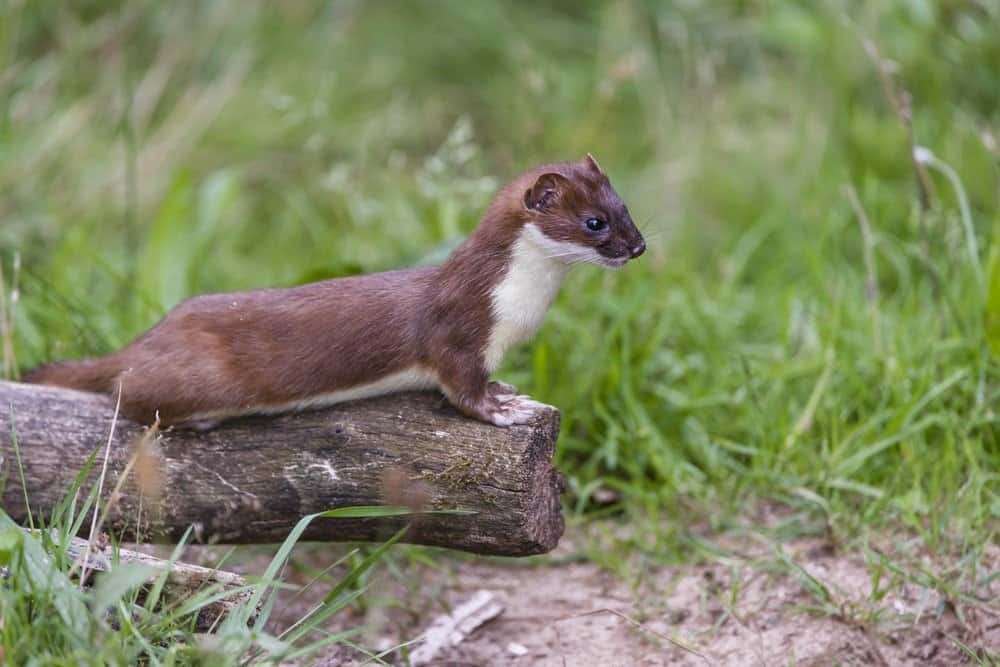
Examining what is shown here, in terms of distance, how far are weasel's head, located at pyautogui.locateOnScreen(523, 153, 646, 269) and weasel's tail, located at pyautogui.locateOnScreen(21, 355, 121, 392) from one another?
1.27 m

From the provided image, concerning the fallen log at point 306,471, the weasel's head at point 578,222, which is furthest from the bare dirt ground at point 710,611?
the weasel's head at point 578,222

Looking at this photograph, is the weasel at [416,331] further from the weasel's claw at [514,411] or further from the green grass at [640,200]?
the green grass at [640,200]

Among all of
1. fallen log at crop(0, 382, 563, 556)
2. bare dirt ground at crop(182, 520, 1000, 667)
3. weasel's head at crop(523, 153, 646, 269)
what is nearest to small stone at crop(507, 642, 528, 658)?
bare dirt ground at crop(182, 520, 1000, 667)

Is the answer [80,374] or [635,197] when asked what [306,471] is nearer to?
[80,374]

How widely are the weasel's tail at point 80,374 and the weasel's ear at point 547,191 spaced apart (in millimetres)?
1276

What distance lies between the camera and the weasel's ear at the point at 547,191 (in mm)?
3326

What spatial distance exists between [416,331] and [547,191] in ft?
1.72

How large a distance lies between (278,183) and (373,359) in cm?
409

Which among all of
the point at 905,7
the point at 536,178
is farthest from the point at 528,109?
the point at 536,178

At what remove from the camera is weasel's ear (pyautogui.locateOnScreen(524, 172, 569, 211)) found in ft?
10.9

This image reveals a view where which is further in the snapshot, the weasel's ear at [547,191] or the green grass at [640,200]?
the green grass at [640,200]

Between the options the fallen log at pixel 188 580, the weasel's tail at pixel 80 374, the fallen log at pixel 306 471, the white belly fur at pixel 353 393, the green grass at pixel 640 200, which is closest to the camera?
the fallen log at pixel 188 580

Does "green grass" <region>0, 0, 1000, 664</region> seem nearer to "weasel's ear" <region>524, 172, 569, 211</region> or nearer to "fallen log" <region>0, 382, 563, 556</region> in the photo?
"fallen log" <region>0, 382, 563, 556</region>

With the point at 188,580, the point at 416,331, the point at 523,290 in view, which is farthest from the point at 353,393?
the point at 188,580
